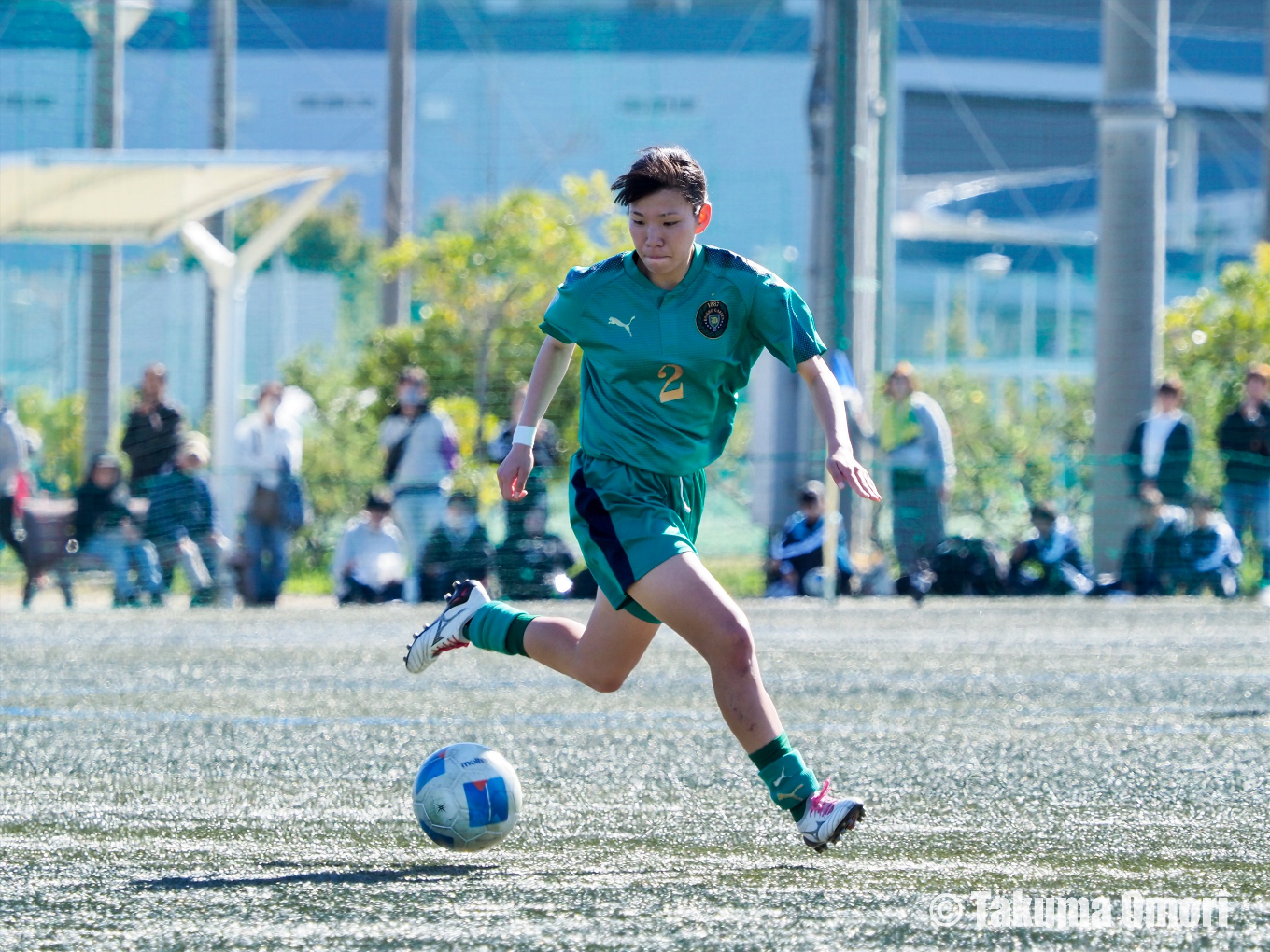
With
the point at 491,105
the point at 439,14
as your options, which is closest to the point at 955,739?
the point at 491,105

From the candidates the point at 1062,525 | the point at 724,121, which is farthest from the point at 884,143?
the point at 724,121

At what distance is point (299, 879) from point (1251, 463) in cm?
1074

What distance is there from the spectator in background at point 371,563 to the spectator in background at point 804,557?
2.70 meters

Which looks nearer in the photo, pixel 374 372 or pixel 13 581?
pixel 13 581

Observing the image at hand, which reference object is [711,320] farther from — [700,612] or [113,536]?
[113,536]

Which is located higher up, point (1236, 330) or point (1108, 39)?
point (1108, 39)

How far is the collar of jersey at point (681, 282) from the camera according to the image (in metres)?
4.41

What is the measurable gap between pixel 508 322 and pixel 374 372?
1717mm

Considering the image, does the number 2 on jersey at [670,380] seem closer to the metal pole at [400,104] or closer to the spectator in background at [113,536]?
the spectator in background at [113,536]

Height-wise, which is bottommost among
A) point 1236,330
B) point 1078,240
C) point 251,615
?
point 251,615

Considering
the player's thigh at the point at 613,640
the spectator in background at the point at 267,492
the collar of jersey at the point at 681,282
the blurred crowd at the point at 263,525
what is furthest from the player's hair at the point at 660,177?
the spectator in background at the point at 267,492

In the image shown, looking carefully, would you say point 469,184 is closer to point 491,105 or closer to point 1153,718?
point 491,105

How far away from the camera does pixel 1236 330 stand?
1636 cm

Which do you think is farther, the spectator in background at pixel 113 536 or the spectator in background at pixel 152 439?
the spectator in background at pixel 152 439
